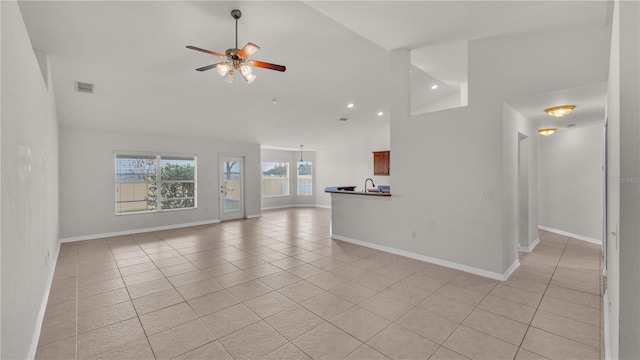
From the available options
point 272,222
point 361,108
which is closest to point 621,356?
point 361,108

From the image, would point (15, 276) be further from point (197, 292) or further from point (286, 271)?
point (286, 271)

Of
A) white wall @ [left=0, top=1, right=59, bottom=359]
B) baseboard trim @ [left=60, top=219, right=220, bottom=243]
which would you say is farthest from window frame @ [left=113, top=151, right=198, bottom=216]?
white wall @ [left=0, top=1, right=59, bottom=359]

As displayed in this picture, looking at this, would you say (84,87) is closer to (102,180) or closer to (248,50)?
(102,180)

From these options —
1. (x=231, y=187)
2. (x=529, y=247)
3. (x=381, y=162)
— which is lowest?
(x=529, y=247)

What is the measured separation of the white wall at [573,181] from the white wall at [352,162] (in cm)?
409

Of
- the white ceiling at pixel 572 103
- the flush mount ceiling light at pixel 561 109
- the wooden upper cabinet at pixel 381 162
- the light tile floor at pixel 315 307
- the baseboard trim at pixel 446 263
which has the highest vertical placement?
the white ceiling at pixel 572 103

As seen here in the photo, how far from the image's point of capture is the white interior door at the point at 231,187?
8.01 m

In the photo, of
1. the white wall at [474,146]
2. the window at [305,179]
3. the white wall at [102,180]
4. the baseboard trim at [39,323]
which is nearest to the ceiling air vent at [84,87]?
the white wall at [102,180]

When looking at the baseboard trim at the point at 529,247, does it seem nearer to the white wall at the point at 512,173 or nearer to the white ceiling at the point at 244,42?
the white wall at the point at 512,173

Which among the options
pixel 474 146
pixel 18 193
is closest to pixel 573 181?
pixel 474 146

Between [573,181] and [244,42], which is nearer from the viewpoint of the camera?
[244,42]

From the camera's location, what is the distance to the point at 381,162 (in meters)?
9.12

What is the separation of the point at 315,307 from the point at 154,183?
232 inches

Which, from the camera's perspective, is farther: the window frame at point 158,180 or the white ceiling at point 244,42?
the window frame at point 158,180
